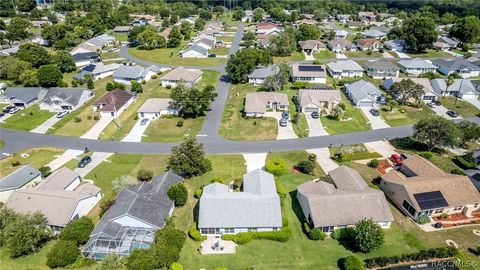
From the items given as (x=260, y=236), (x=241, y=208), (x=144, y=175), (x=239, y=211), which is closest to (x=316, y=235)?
Result: (x=260, y=236)

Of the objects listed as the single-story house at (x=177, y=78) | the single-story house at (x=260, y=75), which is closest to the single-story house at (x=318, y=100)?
the single-story house at (x=260, y=75)

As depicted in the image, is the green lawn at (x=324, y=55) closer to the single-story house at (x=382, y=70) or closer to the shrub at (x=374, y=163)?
the single-story house at (x=382, y=70)

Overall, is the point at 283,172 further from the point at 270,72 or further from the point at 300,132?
the point at 270,72

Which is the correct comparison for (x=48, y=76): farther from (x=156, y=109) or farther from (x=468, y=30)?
(x=468, y=30)

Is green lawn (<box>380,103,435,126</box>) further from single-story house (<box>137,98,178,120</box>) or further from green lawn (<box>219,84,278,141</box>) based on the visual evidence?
single-story house (<box>137,98,178,120</box>)

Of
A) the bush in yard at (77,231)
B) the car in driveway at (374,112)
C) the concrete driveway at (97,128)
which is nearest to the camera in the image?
the bush in yard at (77,231)
